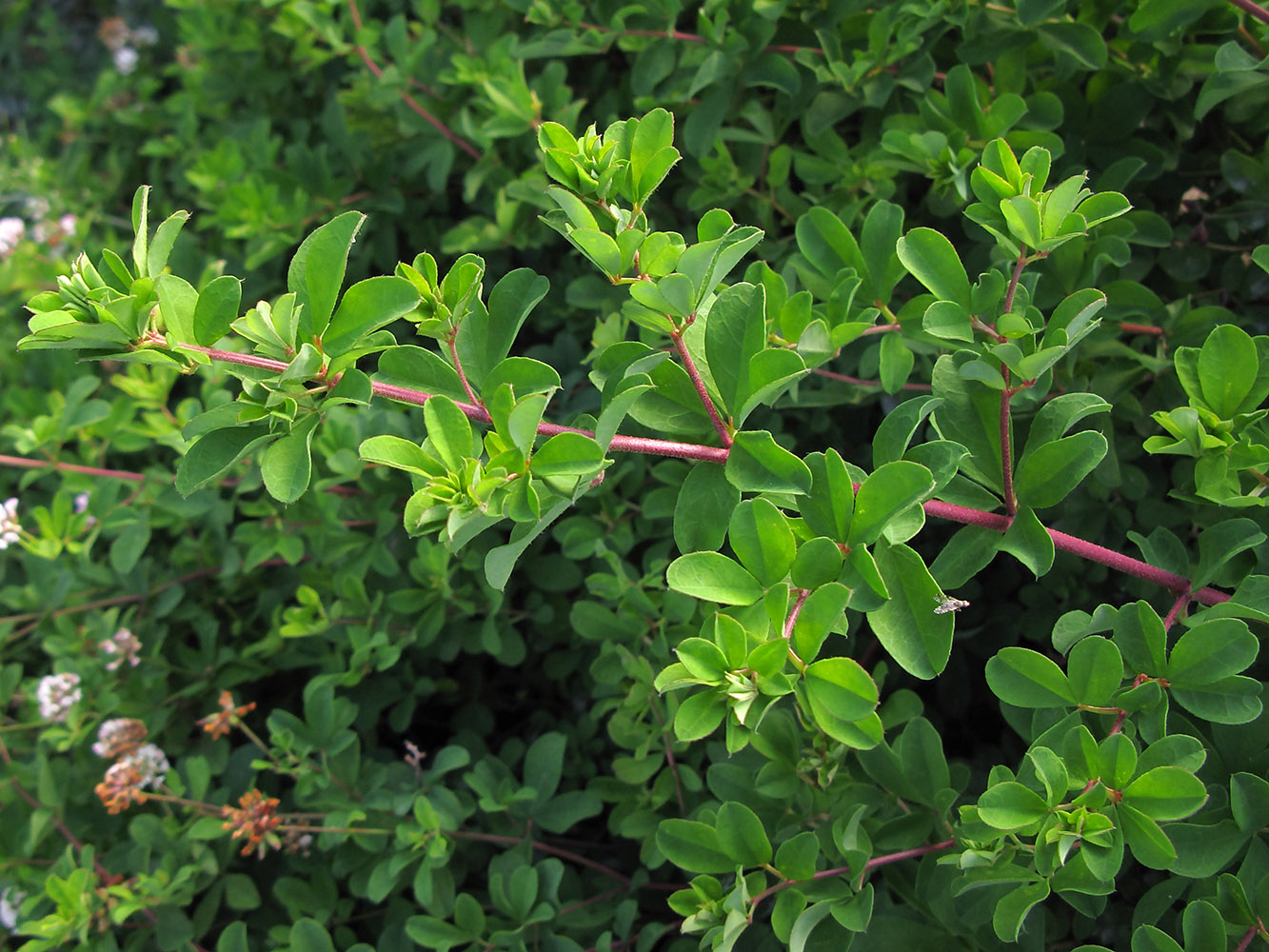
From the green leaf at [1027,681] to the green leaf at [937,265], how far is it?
38 centimetres

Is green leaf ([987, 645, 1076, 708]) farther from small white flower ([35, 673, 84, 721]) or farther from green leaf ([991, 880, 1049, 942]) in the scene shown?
small white flower ([35, 673, 84, 721])

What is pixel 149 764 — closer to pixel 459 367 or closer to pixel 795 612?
pixel 459 367

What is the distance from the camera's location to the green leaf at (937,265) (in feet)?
3.36

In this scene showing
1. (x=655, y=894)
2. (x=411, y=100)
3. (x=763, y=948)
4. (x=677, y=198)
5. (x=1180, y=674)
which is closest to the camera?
(x=1180, y=674)

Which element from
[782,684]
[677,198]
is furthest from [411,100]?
[782,684]

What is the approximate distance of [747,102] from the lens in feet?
5.58

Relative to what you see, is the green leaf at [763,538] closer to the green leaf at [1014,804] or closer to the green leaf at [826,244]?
the green leaf at [1014,804]

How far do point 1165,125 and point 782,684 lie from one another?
1299 mm

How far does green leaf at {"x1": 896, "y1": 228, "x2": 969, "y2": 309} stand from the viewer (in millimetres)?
1025

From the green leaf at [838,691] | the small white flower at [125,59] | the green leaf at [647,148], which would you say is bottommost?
the small white flower at [125,59]

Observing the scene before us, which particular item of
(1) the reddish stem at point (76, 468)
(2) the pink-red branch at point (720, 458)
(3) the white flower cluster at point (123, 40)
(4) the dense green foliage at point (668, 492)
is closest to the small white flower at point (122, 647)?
(4) the dense green foliage at point (668, 492)

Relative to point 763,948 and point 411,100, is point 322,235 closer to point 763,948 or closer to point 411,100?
point 763,948

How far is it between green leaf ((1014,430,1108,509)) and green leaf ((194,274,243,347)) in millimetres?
795

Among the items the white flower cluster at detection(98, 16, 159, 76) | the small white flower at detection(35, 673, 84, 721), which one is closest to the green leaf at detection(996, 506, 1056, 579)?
the small white flower at detection(35, 673, 84, 721)
